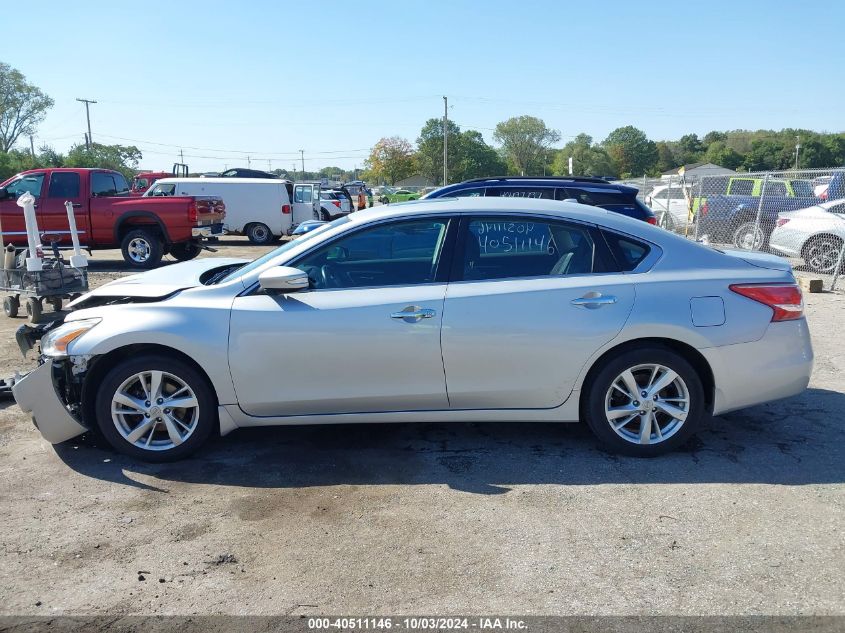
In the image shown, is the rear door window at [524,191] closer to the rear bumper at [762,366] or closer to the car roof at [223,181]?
the rear bumper at [762,366]

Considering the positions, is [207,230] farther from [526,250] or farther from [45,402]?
[526,250]

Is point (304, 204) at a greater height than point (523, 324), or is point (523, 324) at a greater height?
point (304, 204)

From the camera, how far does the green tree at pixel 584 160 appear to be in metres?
89.5

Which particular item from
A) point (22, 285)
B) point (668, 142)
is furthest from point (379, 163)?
point (22, 285)

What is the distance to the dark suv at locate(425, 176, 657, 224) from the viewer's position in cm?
838

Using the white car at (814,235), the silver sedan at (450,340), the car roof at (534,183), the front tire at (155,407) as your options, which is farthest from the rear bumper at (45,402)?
the white car at (814,235)

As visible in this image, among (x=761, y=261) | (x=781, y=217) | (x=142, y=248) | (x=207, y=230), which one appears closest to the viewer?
(x=761, y=261)

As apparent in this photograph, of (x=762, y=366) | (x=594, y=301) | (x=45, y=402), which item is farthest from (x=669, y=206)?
(x=45, y=402)

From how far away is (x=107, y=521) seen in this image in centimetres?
355

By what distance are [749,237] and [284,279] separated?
13507 mm

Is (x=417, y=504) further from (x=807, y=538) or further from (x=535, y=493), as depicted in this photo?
(x=807, y=538)

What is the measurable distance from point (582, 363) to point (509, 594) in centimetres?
162

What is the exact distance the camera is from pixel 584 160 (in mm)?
94375

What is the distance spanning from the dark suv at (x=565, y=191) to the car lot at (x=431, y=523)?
4134 mm
